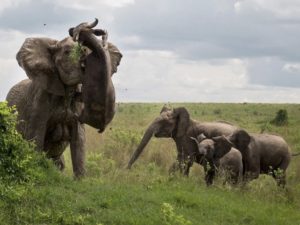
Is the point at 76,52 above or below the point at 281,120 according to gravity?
above

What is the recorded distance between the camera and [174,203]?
979 cm

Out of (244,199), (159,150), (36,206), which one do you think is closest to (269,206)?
(244,199)

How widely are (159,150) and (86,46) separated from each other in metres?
9.87

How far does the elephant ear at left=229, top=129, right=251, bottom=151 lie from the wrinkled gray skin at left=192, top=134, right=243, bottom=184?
666 millimetres

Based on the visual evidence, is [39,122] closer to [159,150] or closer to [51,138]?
[51,138]

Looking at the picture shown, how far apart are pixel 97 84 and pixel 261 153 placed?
7.65 m

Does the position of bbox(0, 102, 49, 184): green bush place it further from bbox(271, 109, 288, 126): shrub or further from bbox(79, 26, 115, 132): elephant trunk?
bbox(271, 109, 288, 126): shrub

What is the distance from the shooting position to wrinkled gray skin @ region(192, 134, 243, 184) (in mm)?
13562

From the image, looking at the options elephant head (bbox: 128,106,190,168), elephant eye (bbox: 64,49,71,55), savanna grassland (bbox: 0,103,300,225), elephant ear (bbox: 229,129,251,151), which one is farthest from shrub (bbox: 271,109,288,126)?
elephant eye (bbox: 64,49,71,55)

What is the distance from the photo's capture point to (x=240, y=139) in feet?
48.4

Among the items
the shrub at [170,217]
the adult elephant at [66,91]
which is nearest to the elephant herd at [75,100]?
the adult elephant at [66,91]

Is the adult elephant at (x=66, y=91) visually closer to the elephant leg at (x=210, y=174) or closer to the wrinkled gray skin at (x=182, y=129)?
the elephant leg at (x=210, y=174)

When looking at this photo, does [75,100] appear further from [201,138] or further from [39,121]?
[201,138]

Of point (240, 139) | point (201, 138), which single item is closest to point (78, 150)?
point (201, 138)
